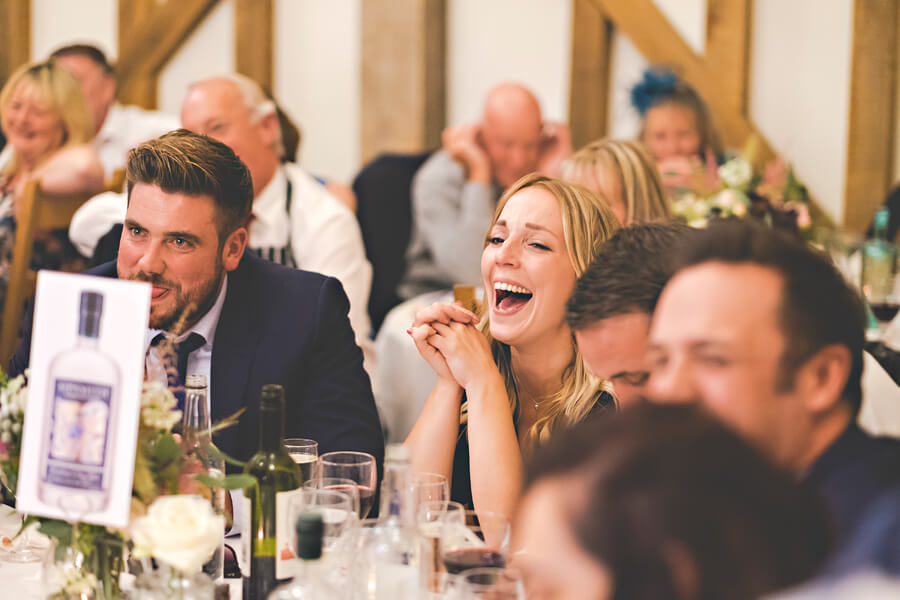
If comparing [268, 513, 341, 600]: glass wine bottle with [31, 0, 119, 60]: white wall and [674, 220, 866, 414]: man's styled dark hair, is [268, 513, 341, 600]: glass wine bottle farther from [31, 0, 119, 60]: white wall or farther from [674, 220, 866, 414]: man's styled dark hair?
[31, 0, 119, 60]: white wall

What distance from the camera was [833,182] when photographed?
4824 mm

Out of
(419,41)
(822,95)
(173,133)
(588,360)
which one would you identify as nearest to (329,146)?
(419,41)

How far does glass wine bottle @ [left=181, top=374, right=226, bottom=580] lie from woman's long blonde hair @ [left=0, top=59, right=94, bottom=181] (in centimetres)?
255

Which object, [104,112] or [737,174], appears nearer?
[737,174]

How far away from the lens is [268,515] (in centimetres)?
129

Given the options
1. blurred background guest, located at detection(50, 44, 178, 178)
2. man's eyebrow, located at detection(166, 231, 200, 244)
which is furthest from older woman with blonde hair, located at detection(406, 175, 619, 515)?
blurred background guest, located at detection(50, 44, 178, 178)

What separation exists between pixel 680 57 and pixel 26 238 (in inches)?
124

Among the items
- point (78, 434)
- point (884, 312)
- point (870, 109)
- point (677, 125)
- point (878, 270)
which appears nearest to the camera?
point (78, 434)

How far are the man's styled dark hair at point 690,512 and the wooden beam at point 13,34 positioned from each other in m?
6.16

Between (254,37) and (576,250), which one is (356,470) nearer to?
(576,250)

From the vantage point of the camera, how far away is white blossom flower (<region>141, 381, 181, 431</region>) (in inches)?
46.6

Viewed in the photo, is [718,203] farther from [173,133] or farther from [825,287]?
[825,287]

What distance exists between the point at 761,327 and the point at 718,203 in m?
2.43

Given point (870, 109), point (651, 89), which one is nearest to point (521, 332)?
point (651, 89)
